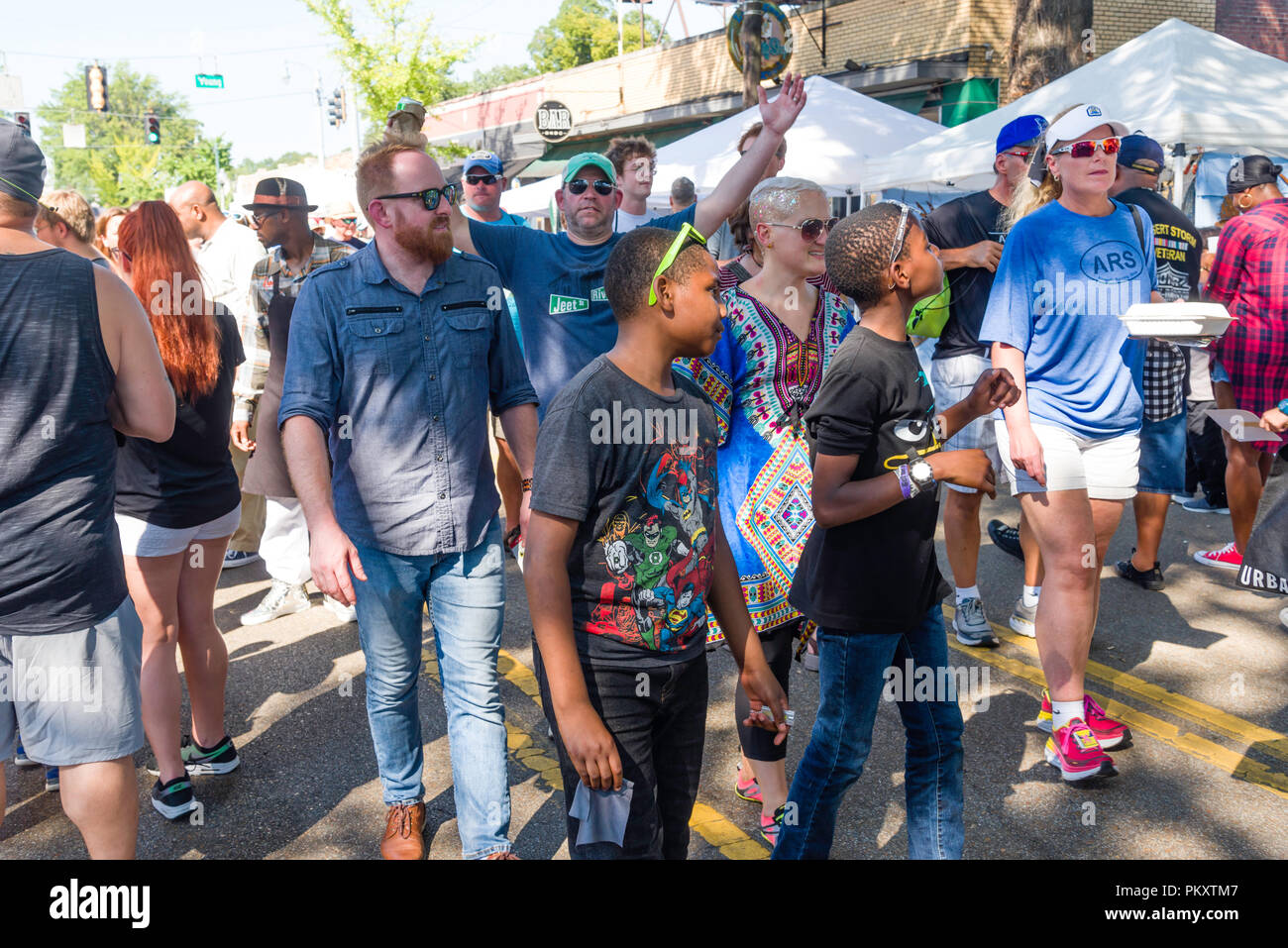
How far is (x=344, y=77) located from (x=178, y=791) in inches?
1527

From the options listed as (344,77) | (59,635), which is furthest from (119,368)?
(344,77)

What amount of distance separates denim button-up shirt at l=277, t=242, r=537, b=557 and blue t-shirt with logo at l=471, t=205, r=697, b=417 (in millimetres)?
1032

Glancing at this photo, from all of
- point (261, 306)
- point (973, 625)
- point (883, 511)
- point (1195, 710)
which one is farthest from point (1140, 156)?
point (261, 306)

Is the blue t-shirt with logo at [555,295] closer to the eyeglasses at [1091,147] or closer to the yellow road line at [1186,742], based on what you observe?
the eyeglasses at [1091,147]

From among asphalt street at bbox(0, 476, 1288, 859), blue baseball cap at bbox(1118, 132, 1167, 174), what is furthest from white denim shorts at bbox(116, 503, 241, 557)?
blue baseball cap at bbox(1118, 132, 1167, 174)

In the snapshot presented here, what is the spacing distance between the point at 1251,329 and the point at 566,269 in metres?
4.04

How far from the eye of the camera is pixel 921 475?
107 inches

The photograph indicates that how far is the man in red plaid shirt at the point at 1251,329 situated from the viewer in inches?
232

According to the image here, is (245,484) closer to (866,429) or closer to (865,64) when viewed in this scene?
(866,429)

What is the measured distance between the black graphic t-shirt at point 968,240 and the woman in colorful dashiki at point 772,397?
6.51ft

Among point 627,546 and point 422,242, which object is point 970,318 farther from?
point 627,546

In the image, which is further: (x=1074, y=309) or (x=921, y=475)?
(x=1074, y=309)

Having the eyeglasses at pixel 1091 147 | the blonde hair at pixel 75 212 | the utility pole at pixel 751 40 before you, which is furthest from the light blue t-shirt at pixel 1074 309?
the utility pole at pixel 751 40

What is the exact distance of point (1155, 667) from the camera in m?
5.13
